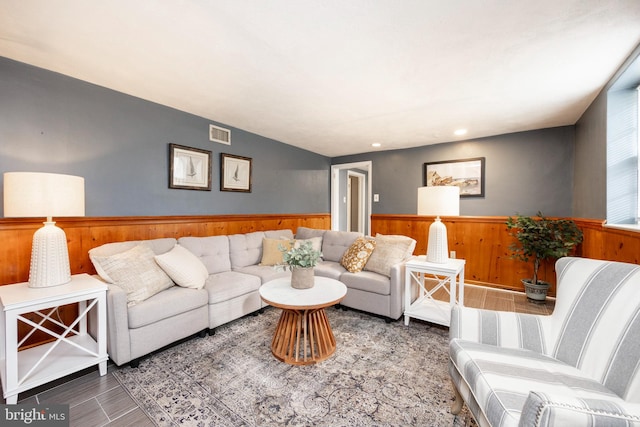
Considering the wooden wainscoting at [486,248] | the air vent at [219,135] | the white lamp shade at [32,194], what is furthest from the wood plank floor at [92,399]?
the wooden wainscoting at [486,248]

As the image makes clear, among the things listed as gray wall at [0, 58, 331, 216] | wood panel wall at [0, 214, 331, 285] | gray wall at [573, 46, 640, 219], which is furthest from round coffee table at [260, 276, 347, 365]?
gray wall at [573, 46, 640, 219]

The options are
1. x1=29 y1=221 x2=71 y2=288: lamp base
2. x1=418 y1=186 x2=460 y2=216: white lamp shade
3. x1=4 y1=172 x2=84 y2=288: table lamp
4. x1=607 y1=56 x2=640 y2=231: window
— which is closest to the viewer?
x1=4 y1=172 x2=84 y2=288: table lamp

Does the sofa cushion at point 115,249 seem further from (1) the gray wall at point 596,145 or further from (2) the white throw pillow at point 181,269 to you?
(1) the gray wall at point 596,145

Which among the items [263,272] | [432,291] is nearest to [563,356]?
[432,291]

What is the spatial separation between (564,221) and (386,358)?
9.21ft

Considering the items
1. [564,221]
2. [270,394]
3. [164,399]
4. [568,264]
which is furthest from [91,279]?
[564,221]

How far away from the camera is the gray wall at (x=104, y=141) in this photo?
204 cm

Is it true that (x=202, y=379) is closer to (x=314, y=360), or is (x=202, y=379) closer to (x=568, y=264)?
(x=314, y=360)

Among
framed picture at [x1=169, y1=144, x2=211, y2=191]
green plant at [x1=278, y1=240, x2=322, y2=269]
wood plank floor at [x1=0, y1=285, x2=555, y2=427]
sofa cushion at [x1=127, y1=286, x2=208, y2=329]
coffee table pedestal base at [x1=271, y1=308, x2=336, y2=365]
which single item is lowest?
wood plank floor at [x1=0, y1=285, x2=555, y2=427]

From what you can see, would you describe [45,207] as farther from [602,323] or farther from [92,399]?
[602,323]

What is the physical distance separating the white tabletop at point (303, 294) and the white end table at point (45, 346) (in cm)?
115

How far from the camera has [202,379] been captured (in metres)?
1.77

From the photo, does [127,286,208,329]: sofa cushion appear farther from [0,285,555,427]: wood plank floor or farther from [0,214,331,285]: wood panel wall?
[0,214,331,285]: wood panel wall

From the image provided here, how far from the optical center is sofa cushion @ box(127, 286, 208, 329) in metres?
1.89
